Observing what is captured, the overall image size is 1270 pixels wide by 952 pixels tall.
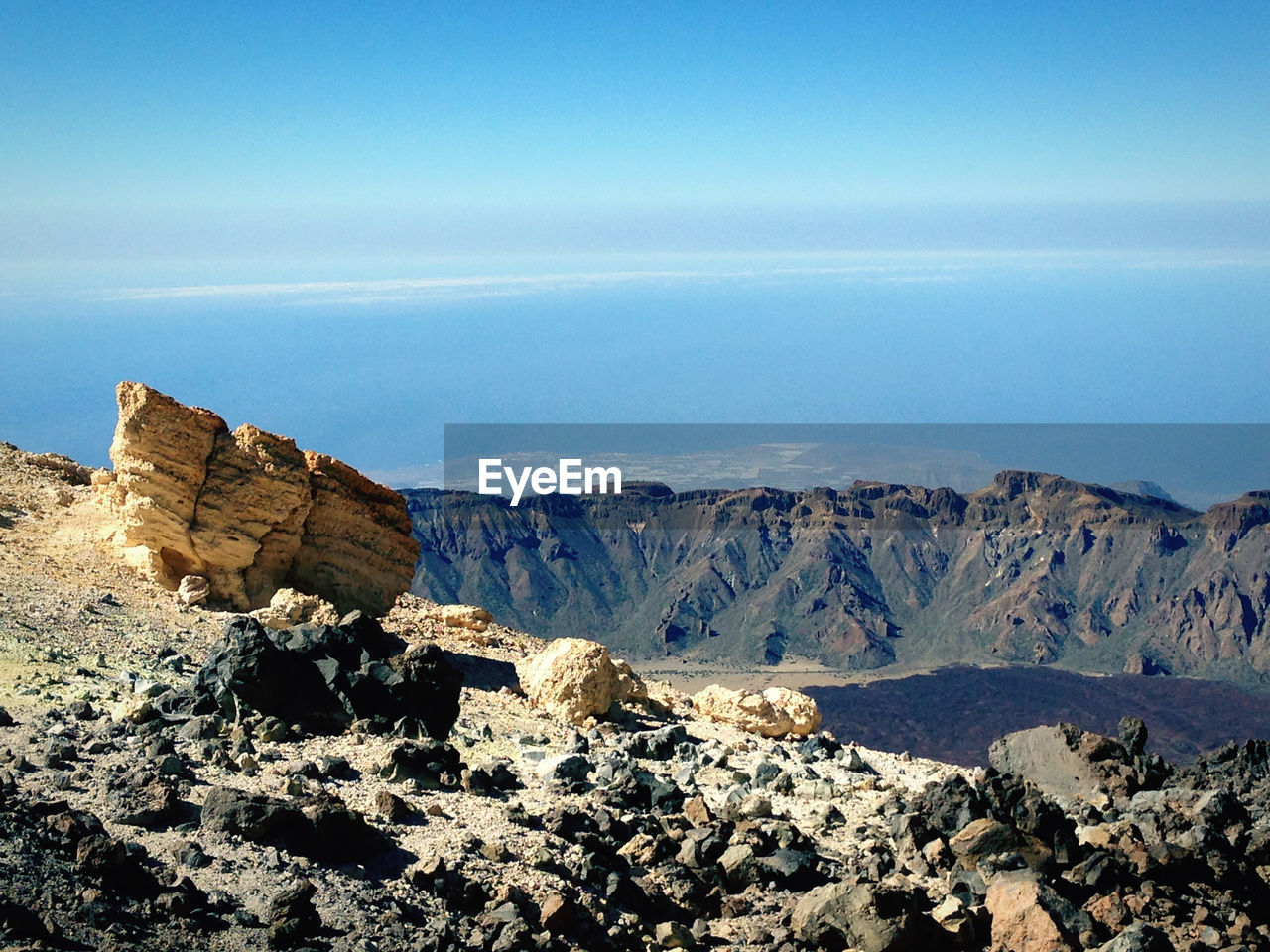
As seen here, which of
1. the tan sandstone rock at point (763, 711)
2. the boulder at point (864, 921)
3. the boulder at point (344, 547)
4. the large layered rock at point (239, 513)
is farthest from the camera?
the boulder at point (344, 547)

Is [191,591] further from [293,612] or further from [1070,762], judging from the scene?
[1070,762]

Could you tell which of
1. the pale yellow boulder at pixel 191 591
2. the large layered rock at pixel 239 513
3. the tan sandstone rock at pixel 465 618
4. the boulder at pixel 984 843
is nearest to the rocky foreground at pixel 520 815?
the boulder at pixel 984 843

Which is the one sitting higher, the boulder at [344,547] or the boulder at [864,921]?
the boulder at [344,547]

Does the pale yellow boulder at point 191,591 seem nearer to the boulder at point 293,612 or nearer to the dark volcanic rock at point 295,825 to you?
the boulder at point 293,612

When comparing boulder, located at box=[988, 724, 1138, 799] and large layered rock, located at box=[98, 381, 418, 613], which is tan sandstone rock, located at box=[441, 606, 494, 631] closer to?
large layered rock, located at box=[98, 381, 418, 613]

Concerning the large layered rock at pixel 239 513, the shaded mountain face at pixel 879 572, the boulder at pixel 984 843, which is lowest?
the shaded mountain face at pixel 879 572

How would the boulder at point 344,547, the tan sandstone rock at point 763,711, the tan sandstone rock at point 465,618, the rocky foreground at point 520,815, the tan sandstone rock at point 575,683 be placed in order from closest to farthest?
the rocky foreground at point 520,815 → the tan sandstone rock at point 575,683 → the tan sandstone rock at point 763,711 → the boulder at point 344,547 → the tan sandstone rock at point 465,618
